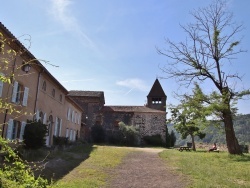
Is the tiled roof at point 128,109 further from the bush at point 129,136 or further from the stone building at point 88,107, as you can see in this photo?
the bush at point 129,136

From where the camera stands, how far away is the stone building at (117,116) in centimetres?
4609

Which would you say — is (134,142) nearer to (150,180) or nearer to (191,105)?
(191,105)

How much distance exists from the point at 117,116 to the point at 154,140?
7.74m

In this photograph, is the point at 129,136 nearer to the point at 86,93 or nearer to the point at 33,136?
the point at 86,93

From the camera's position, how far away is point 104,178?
11.6m

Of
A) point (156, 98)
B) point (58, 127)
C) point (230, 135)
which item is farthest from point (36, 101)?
point (156, 98)

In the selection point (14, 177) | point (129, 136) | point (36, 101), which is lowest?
point (14, 177)

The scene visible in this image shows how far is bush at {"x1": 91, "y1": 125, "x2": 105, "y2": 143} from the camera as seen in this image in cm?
4419

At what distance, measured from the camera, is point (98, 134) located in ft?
146

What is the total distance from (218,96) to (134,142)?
79.8 feet

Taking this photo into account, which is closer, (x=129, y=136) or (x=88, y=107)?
(x=129, y=136)

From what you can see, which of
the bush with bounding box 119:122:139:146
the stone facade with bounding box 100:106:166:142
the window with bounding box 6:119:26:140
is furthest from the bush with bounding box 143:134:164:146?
the window with bounding box 6:119:26:140

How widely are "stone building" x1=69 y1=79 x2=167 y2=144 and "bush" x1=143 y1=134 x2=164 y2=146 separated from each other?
0.86 metres

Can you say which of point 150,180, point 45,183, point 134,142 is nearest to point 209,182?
point 150,180
